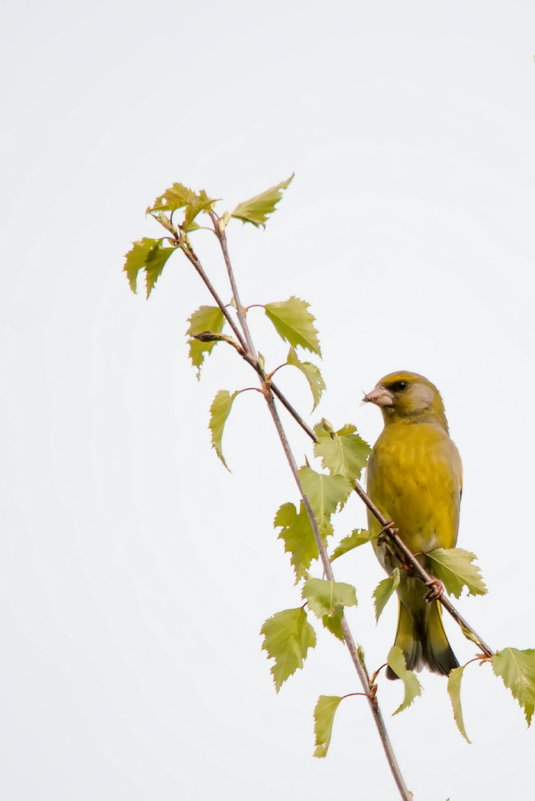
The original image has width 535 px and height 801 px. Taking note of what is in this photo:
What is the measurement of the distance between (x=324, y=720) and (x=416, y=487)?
129 inches

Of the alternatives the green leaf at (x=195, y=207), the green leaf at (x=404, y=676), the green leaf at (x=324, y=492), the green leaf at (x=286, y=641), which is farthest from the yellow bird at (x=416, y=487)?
the green leaf at (x=195, y=207)

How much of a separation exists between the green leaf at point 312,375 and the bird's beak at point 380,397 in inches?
134

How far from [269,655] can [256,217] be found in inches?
56.2

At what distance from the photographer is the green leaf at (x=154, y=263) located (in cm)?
315

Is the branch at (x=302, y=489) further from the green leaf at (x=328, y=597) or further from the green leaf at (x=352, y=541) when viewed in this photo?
the green leaf at (x=352, y=541)

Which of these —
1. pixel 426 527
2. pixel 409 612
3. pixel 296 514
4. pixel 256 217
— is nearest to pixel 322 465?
pixel 296 514

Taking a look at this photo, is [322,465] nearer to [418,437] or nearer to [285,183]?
[285,183]

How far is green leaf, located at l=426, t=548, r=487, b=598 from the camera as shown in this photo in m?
3.84

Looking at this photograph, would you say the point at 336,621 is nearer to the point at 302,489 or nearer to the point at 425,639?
the point at 302,489

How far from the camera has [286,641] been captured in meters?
3.03

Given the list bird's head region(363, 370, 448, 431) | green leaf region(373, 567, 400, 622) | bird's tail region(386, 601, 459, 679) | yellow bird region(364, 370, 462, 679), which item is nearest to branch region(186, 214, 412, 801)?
green leaf region(373, 567, 400, 622)

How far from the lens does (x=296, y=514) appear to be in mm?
3197

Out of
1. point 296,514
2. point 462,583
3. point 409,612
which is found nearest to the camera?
point 296,514

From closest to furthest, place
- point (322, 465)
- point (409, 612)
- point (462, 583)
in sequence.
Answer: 1. point (322, 465)
2. point (462, 583)
3. point (409, 612)
